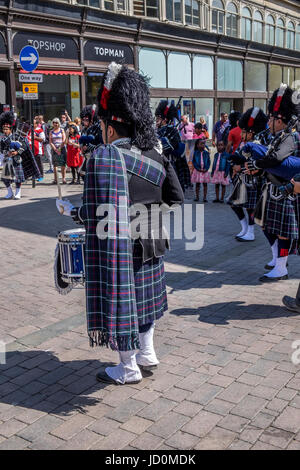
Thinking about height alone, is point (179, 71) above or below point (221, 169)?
above

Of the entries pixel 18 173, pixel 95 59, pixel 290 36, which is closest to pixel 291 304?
pixel 18 173

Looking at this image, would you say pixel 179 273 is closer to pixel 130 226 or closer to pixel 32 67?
pixel 130 226


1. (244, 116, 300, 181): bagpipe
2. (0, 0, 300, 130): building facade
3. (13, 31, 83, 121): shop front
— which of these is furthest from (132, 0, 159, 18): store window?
(244, 116, 300, 181): bagpipe

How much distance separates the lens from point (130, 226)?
347cm

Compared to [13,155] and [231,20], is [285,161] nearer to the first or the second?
[13,155]

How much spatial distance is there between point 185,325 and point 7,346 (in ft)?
5.34

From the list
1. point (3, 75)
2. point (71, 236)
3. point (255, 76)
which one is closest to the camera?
point (71, 236)

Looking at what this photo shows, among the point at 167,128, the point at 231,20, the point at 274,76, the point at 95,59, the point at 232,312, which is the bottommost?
the point at 232,312

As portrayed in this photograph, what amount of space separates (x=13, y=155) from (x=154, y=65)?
1410 cm

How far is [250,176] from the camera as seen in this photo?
25.0 feet

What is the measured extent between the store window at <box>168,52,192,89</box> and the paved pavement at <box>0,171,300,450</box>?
19.7 metres

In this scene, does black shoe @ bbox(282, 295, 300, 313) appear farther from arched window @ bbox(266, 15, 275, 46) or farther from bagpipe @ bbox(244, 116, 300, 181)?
arched window @ bbox(266, 15, 275, 46)

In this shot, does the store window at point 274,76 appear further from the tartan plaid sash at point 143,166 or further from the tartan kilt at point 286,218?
the tartan plaid sash at point 143,166

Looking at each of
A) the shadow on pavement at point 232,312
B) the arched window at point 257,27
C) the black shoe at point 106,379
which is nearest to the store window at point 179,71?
the arched window at point 257,27
